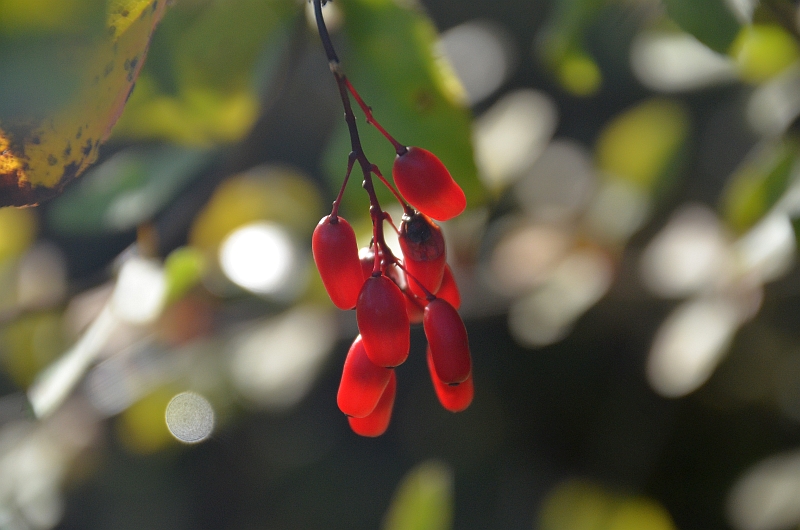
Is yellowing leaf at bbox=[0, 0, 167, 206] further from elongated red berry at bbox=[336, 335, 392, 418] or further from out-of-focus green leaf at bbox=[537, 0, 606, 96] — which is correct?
out-of-focus green leaf at bbox=[537, 0, 606, 96]

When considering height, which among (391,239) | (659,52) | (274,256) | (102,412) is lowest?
(102,412)

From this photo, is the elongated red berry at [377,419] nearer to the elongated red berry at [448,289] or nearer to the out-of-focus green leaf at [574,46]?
the elongated red berry at [448,289]

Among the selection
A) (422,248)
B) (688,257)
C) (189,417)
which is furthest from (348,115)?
(189,417)

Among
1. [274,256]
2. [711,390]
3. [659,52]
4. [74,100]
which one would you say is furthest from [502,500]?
[74,100]

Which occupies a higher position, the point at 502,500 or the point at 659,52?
the point at 659,52

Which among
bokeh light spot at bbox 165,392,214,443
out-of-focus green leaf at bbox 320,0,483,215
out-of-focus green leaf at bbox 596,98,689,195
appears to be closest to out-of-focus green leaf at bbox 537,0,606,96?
out-of-focus green leaf at bbox 320,0,483,215

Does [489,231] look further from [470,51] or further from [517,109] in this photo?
[470,51]

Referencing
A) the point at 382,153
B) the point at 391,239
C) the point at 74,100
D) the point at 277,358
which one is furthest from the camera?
the point at 277,358
